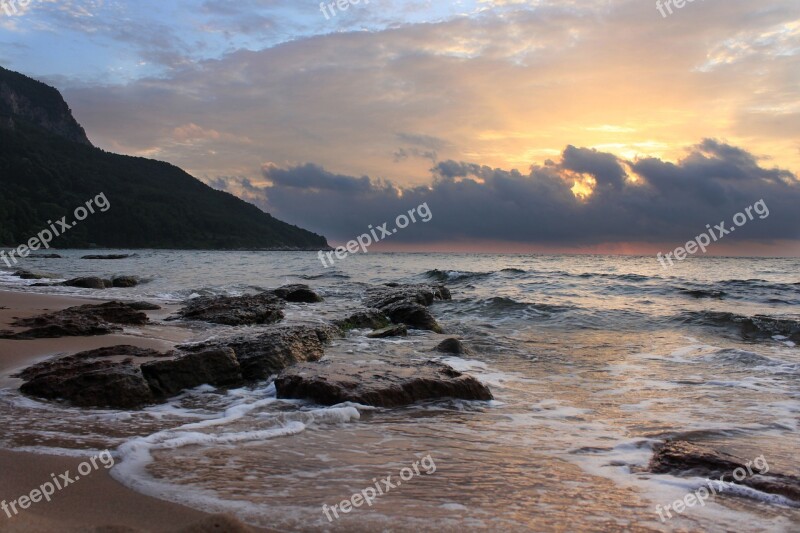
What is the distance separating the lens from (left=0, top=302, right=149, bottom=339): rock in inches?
381

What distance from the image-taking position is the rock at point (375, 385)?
663 cm

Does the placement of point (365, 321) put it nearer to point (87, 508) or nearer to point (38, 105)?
point (87, 508)

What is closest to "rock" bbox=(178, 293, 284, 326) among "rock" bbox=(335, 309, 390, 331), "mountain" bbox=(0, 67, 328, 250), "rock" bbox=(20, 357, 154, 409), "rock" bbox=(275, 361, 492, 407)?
"rock" bbox=(335, 309, 390, 331)

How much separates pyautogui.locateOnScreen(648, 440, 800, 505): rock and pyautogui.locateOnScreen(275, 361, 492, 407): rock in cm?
267

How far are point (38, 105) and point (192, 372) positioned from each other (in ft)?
572

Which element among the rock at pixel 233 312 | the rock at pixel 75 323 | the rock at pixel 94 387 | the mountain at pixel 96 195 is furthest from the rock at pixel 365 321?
the mountain at pixel 96 195

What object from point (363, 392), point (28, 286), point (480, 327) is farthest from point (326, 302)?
point (363, 392)

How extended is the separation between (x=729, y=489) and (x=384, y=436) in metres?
2.99

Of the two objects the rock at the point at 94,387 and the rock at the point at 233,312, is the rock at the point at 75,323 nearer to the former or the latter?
the rock at the point at 233,312

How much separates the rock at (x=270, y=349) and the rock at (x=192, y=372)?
30 centimetres

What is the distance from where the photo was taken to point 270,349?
843cm

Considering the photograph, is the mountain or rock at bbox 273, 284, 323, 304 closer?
rock at bbox 273, 284, 323, 304

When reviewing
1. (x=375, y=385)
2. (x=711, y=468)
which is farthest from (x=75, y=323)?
(x=711, y=468)

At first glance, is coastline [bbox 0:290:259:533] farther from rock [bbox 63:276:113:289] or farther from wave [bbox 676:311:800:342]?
rock [bbox 63:276:113:289]
